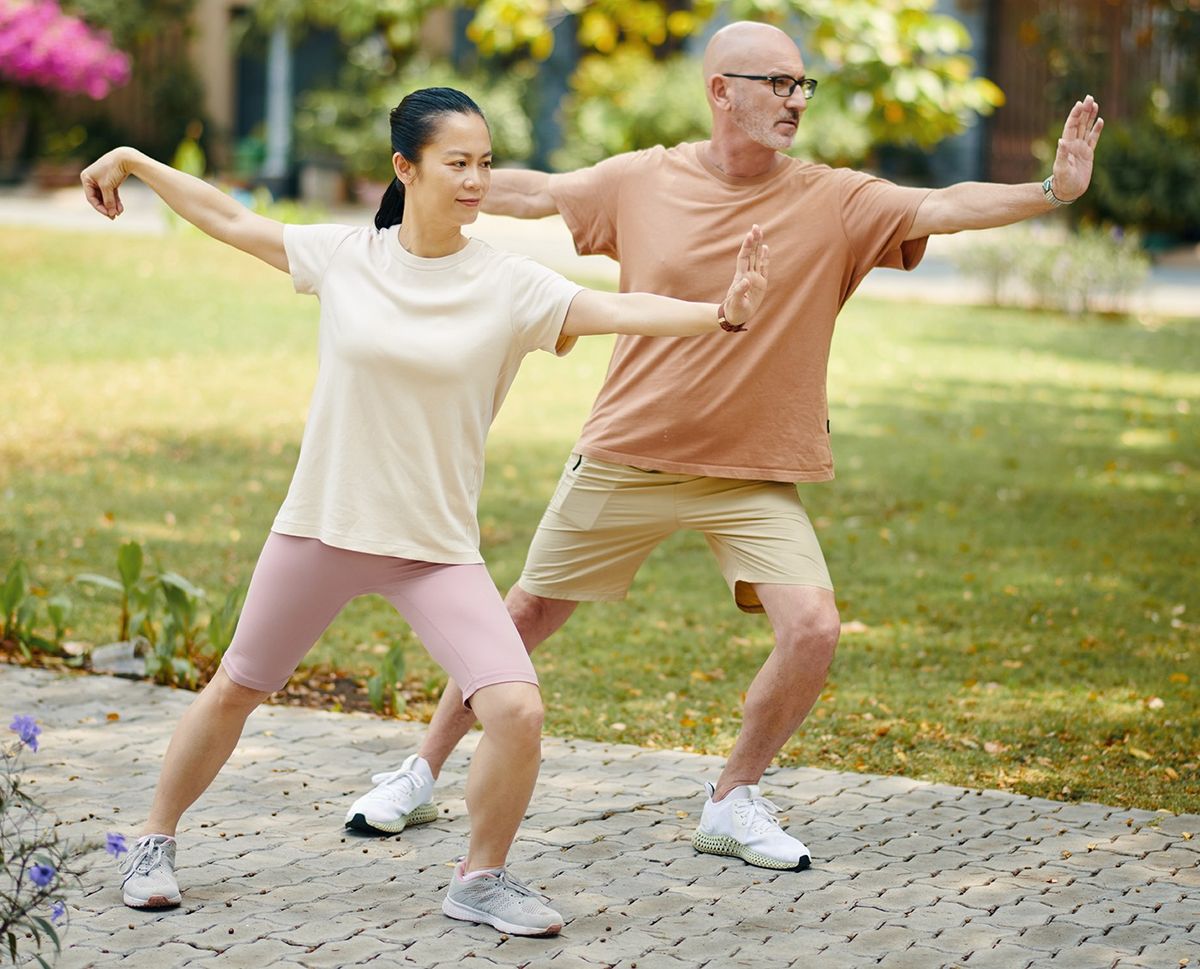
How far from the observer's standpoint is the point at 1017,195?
4.68 meters

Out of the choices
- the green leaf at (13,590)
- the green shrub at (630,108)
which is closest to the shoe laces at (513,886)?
the green leaf at (13,590)

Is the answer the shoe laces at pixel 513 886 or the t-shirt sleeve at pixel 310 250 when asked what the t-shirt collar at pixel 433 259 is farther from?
the shoe laces at pixel 513 886

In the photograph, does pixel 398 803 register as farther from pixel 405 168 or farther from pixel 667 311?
pixel 405 168

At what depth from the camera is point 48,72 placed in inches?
1104

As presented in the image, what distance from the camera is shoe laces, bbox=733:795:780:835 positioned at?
4.84 metres

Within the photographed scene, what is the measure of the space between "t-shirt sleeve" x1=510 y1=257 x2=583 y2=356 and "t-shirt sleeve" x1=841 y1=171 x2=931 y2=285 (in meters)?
1.01

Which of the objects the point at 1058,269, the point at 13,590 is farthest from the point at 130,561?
the point at 1058,269

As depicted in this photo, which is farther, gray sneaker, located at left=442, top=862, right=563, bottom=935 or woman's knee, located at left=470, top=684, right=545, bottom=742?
gray sneaker, located at left=442, top=862, right=563, bottom=935

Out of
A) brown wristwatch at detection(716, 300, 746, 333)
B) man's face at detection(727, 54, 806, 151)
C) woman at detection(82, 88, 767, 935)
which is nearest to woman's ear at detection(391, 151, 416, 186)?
woman at detection(82, 88, 767, 935)

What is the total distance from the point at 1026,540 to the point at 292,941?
6.27 m

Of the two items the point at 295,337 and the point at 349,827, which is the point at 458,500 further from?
the point at 295,337

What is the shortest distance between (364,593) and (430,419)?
44cm

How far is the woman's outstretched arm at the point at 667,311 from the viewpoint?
4086 mm

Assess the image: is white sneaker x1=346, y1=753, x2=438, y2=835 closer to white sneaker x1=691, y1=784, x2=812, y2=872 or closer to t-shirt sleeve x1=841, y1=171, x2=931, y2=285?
white sneaker x1=691, y1=784, x2=812, y2=872
